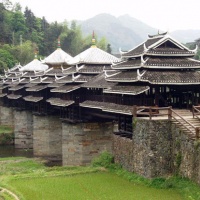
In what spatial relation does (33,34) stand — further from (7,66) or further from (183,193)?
(183,193)

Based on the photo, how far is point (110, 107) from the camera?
2947cm

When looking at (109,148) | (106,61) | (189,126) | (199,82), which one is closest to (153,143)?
(189,126)

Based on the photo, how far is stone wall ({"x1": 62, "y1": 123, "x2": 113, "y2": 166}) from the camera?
3697 cm

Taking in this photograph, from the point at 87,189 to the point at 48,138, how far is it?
23799 mm

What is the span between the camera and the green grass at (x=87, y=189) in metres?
21.9

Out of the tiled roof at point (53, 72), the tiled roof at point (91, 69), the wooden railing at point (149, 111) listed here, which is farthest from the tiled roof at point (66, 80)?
the wooden railing at point (149, 111)

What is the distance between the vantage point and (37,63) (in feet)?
194

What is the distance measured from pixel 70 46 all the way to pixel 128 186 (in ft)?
287

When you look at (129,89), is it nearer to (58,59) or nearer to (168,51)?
(168,51)

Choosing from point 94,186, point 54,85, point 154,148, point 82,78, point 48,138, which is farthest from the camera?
point 48,138

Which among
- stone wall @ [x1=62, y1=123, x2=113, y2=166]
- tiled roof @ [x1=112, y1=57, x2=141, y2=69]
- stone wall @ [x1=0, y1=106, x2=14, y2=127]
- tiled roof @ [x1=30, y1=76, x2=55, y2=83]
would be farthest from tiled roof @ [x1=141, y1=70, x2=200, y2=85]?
stone wall @ [x1=0, y1=106, x2=14, y2=127]

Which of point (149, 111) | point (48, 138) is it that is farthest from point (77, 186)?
point (48, 138)

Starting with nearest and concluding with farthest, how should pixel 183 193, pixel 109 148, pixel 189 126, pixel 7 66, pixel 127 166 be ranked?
pixel 183 193, pixel 189 126, pixel 127 166, pixel 109 148, pixel 7 66

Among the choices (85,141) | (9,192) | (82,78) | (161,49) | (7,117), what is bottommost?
(7,117)
